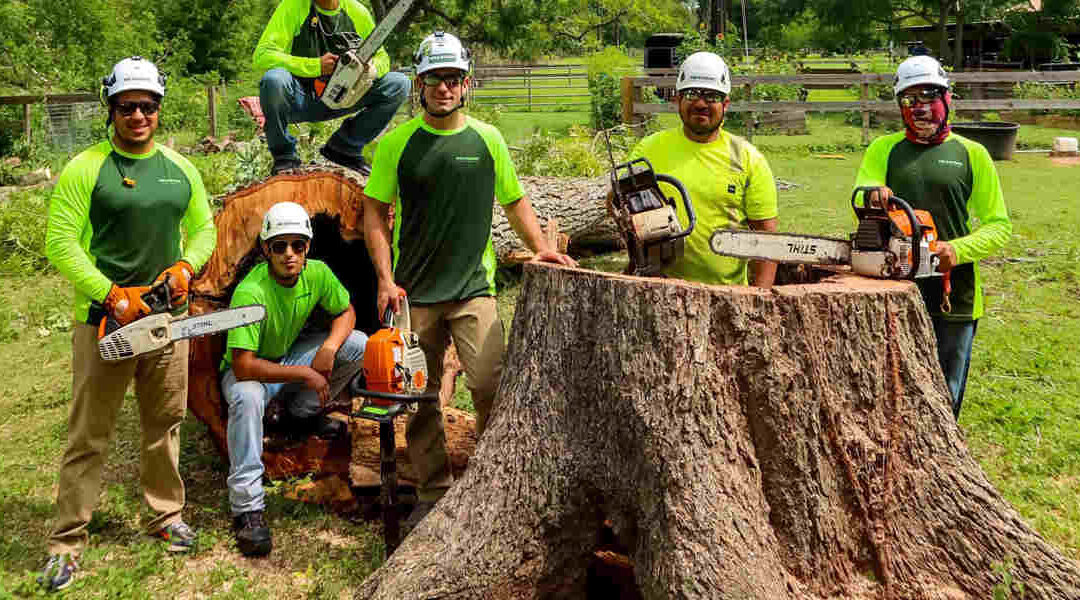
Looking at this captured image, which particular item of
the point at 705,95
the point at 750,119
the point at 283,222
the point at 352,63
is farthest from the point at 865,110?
the point at 283,222

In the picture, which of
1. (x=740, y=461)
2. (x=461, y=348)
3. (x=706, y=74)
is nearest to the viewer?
(x=740, y=461)

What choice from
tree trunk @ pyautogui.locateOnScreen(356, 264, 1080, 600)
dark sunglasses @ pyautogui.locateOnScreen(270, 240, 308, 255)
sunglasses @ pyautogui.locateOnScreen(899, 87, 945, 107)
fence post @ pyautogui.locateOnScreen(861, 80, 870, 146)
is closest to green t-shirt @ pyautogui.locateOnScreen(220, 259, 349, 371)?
dark sunglasses @ pyautogui.locateOnScreen(270, 240, 308, 255)

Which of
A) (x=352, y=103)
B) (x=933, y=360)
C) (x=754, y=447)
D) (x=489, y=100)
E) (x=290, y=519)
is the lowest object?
(x=290, y=519)

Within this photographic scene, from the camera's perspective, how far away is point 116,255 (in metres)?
3.95

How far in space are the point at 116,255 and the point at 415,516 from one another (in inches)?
69.7

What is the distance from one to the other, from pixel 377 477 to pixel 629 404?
201 cm

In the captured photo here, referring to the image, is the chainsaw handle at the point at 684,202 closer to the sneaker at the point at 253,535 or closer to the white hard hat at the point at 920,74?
the white hard hat at the point at 920,74

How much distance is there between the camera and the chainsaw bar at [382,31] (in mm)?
5125

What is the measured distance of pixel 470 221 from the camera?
416 centimetres

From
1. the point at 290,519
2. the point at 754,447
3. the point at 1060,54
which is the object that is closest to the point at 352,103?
the point at 290,519

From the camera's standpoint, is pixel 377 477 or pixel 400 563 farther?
pixel 377 477

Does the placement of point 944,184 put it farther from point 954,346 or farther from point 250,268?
point 250,268

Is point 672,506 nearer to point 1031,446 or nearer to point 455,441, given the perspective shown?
point 455,441

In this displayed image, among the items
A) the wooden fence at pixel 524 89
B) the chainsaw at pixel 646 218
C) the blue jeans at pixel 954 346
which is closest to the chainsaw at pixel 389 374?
the chainsaw at pixel 646 218
